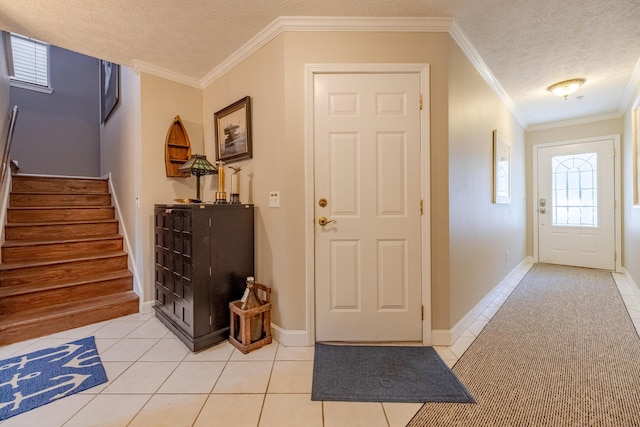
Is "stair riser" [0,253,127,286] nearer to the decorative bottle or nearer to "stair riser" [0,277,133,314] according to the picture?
"stair riser" [0,277,133,314]

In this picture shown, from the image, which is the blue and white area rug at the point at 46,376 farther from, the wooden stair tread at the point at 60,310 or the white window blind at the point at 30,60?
the white window blind at the point at 30,60

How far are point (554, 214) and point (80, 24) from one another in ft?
20.8

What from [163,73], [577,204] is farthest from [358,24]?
[577,204]

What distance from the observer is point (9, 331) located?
1.99 m

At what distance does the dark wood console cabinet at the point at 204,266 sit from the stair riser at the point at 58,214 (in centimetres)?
187

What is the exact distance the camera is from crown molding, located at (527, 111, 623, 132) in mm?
3896

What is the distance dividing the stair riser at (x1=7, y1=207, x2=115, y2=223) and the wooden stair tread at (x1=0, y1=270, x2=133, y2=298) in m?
1.00

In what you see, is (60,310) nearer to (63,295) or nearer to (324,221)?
(63,295)

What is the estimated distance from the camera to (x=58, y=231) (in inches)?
118

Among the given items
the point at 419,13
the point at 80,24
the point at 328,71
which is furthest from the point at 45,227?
the point at 419,13

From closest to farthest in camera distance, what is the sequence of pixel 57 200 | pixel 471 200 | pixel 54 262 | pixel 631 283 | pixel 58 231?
→ pixel 471 200 < pixel 54 262 < pixel 58 231 < pixel 631 283 < pixel 57 200

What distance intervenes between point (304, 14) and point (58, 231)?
348 cm

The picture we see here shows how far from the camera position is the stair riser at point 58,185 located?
3.34 meters

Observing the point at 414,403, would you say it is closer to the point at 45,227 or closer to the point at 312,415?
the point at 312,415
